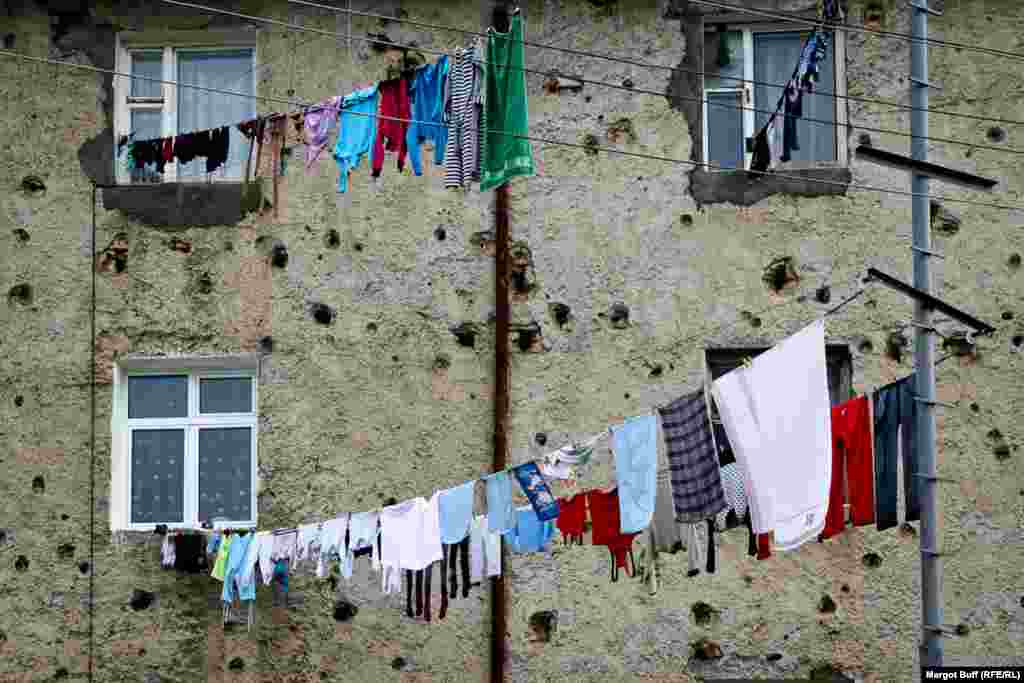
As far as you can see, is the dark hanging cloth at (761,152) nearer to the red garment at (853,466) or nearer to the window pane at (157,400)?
the red garment at (853,466)

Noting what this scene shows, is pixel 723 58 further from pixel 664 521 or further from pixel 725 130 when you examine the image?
pixel 664 521

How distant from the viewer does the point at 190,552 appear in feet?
48.1

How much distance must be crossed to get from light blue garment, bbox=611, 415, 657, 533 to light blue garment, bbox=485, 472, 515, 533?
0.79 meters

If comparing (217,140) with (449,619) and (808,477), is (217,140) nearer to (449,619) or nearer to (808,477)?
(449,619)

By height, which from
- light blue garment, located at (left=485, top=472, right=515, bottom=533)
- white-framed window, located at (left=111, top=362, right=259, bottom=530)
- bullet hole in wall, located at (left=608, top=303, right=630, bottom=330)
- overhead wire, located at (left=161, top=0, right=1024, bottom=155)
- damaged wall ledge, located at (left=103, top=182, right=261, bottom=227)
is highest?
overhead wire, located at (left=161, top=0, right=1024, bottom=155)

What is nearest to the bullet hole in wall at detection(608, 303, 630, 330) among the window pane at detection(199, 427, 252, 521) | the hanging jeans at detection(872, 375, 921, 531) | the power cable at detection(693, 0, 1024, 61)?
the power cable at detection(693, 0, 1024, 61)

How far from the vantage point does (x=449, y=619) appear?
14547 millimetres

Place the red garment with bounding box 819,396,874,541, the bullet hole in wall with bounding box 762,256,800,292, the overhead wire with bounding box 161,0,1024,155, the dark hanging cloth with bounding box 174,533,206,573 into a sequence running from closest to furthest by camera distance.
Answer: the red garment with bounding box 819,396,874,541 → the dark hanging cloth with bounding box 174,533,206,573 → the bullet hole in wall with bounding box 762,256,800,292 → the overhead wire with bounding box 161,0,1024,155

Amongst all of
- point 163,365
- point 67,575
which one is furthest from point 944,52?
point 67,575

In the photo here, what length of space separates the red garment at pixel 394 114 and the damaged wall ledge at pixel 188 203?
165cm

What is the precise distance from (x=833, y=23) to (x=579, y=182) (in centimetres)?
208

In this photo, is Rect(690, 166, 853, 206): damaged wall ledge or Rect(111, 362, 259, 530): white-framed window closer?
Rect(690, 166, 853, 206): damaged wall ledge

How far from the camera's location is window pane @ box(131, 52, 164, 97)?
617 inches

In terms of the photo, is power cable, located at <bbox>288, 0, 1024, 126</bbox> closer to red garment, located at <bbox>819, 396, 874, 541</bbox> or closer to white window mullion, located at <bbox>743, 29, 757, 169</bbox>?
white window mullion, located at <bbox>743, 29, 757, 169</bbox>
